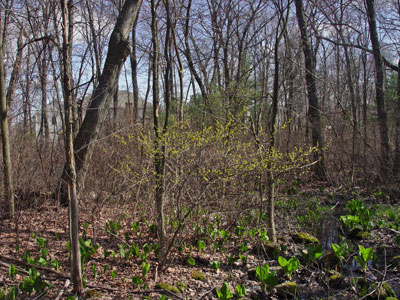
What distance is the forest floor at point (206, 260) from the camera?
13.3 feet

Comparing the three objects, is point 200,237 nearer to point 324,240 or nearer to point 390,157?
point 324,240

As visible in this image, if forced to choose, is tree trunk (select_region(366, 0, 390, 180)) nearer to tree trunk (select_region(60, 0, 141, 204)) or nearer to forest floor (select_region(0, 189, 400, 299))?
forest floor (select_region(0, 189, 400, 299))

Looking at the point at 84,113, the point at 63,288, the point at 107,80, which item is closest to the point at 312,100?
the point at 107,80

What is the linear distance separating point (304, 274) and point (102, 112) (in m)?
5.00

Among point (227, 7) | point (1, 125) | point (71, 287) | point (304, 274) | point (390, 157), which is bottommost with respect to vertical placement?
point (304, 274)

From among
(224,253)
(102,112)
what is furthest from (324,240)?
(102,112)

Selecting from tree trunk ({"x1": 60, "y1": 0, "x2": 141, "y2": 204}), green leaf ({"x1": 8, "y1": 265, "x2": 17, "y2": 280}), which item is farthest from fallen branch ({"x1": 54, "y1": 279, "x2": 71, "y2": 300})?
tree trunk ({"x1": 60, "y1": 0, "x2": 141, "y2": 204})

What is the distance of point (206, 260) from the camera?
530cm

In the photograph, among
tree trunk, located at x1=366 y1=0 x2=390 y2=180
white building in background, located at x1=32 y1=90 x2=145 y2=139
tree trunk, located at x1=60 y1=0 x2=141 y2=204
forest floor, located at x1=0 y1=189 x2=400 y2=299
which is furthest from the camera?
tree trunk, located at x1=366 y1=0 x2=390 y2=180

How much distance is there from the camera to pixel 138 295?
13.1 feet

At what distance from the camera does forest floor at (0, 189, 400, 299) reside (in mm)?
4043

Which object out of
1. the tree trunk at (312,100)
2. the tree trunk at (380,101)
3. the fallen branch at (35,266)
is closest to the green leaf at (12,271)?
the fallen branch at (35,266)

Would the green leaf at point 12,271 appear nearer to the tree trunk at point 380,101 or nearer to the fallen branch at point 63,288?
the fallen branch at point 63,288

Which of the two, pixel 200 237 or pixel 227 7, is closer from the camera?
pixel 200 237
